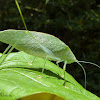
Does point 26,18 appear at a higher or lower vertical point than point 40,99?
higher

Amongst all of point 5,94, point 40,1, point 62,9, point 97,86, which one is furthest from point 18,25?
point 5,94

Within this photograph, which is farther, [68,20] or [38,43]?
[68,20]

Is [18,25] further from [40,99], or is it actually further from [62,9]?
[40,99]

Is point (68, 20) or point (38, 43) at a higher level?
point (68, 20)

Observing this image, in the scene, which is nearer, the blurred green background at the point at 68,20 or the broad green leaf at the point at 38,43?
the broad green leaf at the point at 38,43

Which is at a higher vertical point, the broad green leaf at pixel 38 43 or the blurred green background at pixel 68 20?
the blurred green background at pixel 68 20
